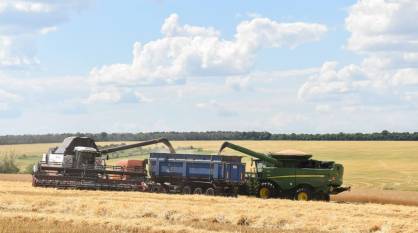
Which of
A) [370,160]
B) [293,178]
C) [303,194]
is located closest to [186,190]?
[293,178]

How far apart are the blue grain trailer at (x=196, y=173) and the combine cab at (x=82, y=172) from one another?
1.29 m

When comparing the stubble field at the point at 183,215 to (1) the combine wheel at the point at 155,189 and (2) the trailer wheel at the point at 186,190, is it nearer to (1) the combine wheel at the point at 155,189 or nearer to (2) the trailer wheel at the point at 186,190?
(2) the trailer wheel at the point at 186,190

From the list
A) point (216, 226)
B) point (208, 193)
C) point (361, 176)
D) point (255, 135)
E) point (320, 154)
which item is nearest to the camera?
point (216, 226)

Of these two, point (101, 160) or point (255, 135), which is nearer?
point (101, 160)

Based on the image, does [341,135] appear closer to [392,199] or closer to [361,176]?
[361,176]

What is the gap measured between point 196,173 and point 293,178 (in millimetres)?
5649

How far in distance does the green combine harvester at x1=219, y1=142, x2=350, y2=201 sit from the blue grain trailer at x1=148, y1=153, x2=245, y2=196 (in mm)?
929

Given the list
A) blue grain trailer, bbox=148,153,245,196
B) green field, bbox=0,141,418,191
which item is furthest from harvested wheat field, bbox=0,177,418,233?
green field, bbox=0,141,418,191

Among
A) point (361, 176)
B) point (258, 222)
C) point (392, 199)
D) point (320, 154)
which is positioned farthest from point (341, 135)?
point (258, 222)

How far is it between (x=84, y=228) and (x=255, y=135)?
107 metres

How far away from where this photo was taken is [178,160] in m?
41.1

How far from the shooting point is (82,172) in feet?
140

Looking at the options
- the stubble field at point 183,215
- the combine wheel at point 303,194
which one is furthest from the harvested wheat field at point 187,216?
the combine wheel at point 303,194

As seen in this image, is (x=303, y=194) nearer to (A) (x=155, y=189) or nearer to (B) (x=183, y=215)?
(A) (x=155, y=189)
